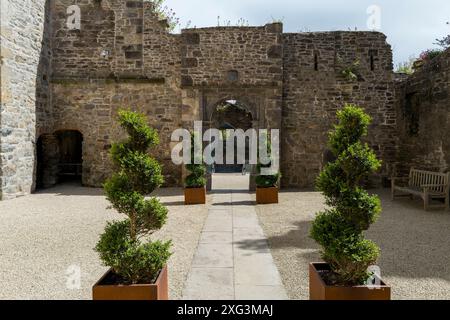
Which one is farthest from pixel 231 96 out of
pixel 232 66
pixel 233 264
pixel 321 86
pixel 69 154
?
pixel 233 264

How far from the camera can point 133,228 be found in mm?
3781

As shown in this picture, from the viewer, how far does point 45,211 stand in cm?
897

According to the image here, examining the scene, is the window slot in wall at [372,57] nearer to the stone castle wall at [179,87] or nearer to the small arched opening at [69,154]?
the stone castle wall at [179,87]

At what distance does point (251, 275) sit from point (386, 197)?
308 inches

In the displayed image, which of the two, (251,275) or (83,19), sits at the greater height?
(83,19)

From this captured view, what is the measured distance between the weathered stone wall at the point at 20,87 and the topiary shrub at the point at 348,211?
9.29 m

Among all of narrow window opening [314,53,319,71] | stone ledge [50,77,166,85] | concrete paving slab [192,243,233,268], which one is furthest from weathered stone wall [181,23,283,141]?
concrete paving slab [192,243,233,268]

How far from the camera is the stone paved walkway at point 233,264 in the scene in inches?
165

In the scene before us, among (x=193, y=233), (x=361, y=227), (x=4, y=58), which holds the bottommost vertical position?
(x=193, y=233)

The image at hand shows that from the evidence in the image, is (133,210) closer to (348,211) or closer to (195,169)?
(348,211)

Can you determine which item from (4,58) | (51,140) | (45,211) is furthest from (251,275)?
(51,140)

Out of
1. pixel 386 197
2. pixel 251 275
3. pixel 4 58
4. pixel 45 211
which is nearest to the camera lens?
pixel 251 275

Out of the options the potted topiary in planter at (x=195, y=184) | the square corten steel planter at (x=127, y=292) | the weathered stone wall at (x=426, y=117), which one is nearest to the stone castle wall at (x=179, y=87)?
the weathered stone wall at (x=426, y=117)
